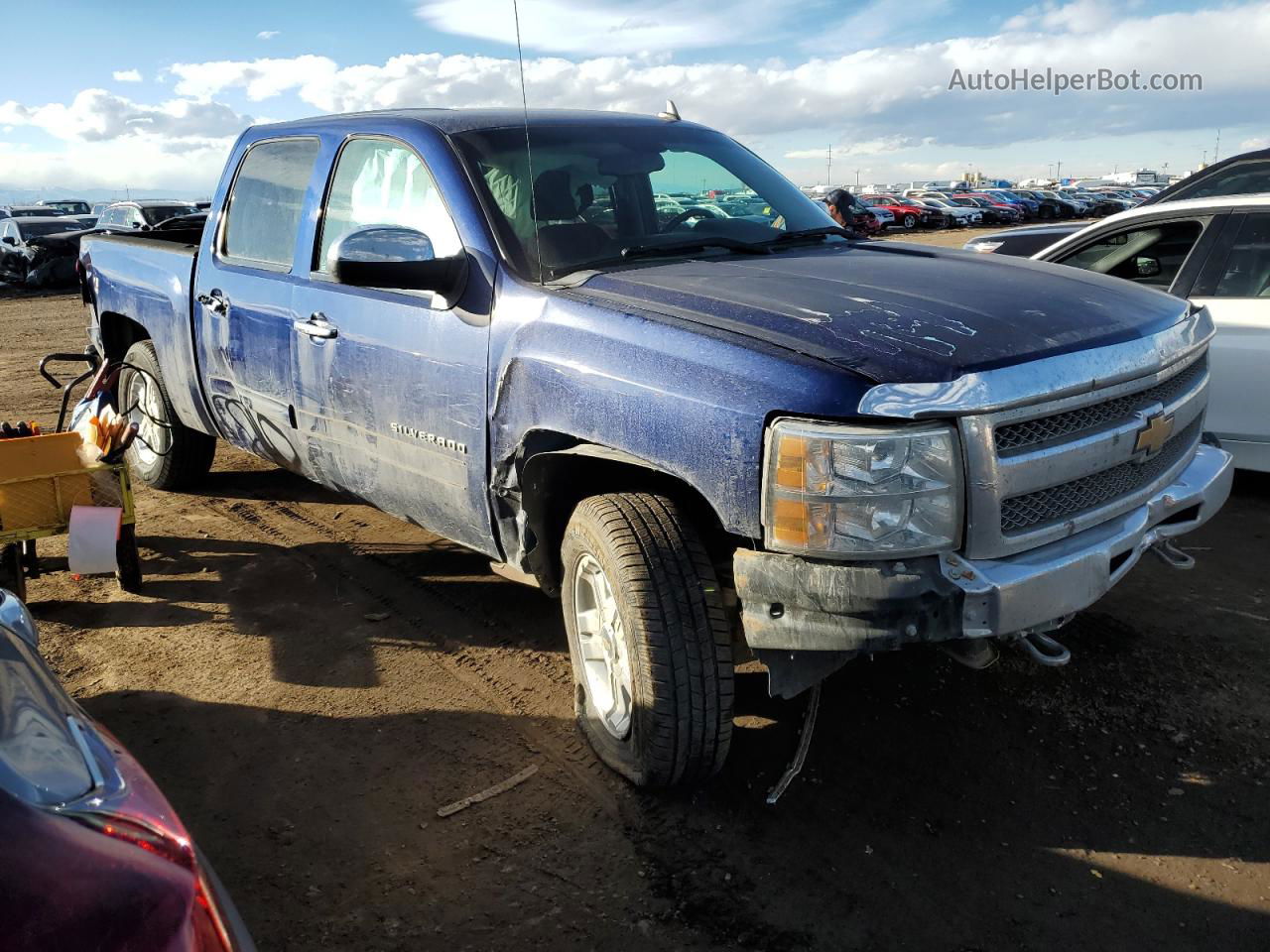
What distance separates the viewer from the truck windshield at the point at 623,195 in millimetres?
3510

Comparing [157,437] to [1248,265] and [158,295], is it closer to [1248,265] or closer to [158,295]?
[158,295]

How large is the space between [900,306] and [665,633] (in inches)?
42.6

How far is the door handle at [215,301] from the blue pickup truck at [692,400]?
7.0 inches

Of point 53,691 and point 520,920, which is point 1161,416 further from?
point 53,691

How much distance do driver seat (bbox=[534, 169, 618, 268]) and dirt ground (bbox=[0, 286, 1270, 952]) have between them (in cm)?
152

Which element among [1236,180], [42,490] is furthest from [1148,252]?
[42,490]

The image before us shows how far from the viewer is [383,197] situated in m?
3.93

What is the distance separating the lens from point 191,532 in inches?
220

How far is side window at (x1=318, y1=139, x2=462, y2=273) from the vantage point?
11.9 feet

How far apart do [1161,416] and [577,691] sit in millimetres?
1945

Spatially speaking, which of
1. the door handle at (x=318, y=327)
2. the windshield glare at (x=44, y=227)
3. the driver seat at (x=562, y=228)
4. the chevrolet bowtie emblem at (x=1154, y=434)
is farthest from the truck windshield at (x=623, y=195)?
the windshield glare at (x=44, y=227)

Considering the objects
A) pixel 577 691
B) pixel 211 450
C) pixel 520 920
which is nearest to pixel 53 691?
pixel 520 920

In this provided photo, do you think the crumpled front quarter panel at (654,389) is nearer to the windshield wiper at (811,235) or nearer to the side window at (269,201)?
the windshield wiper at (811,235)

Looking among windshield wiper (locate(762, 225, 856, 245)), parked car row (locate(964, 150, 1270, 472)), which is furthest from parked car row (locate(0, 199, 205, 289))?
windshield wiper (locate(762, 225, 856, 245))
